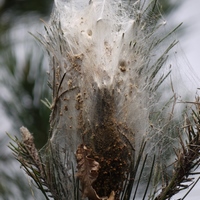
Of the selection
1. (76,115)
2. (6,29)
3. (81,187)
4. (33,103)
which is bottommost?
(81,187)

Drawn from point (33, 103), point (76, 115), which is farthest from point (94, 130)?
point (33, 103)

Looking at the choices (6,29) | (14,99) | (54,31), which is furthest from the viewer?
(6,29)

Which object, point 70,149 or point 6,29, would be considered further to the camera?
point 6,29

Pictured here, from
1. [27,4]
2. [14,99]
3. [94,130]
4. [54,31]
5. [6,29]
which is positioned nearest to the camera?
[94,130]

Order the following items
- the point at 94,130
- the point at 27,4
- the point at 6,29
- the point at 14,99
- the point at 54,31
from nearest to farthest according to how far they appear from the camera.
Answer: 1. the point at 94,130
2. the point at 54,31
3. the point at 14,99
4. the point at 6,29
5. the point at 27,4

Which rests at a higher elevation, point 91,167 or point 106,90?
point 106,90

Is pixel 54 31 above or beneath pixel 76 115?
above

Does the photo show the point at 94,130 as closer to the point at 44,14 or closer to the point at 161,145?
the point at 161,145

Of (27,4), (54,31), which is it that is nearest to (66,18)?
(54,31)

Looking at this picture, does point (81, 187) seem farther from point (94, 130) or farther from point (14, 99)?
point (14, 99)
